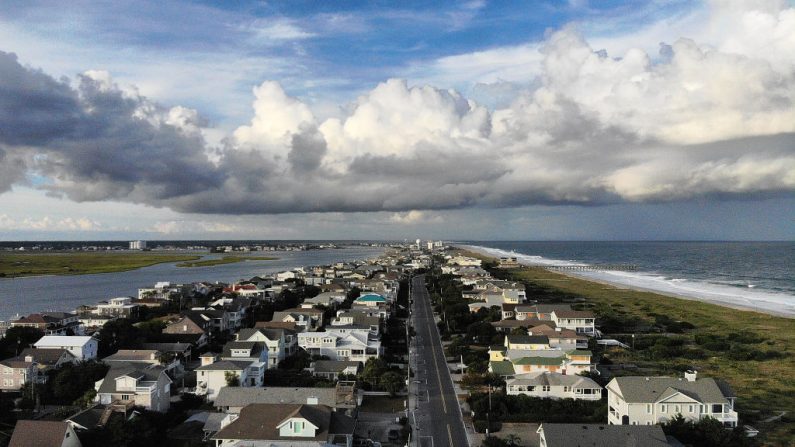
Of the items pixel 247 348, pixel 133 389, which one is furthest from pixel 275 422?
pixel 247 348

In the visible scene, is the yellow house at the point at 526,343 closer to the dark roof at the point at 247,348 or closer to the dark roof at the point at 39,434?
the dark roof at the point at 247,348

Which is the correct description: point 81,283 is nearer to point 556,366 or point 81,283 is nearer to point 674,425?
point 556,366

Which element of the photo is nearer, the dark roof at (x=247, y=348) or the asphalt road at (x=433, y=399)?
the asphalt road at (x=433, y=399)

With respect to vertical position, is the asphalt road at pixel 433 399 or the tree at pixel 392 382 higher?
the tree at pixel 392 382

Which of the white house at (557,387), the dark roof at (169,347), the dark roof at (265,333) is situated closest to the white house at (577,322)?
the white house at (557,387)

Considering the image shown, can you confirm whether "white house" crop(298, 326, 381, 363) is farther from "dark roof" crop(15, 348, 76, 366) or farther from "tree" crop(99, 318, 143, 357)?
"dark roof" crop(15, 348, 76, 366)
